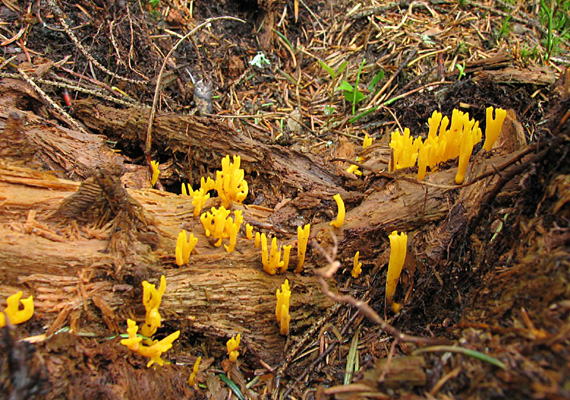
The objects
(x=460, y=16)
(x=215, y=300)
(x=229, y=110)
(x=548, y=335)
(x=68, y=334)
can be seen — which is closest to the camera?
(x=548, y=335)

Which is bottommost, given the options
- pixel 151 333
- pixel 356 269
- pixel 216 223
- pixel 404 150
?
pixel 151 333

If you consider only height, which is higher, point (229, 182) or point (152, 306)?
point (229, 182)

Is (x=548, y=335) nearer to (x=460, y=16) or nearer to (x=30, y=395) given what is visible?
(x=30, y=395)

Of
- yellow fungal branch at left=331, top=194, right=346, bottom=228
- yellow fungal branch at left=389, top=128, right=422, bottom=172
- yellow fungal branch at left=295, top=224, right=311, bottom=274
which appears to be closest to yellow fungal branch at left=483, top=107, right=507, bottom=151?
yellow fungal branch at left=389, top=128, right=422, bottom=172

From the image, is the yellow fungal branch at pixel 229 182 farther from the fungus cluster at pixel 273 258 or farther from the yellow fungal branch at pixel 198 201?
the fungus cluster at pixel 273 258

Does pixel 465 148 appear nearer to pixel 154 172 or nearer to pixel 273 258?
pixel 273 258

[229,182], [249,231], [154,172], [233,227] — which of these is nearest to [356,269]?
[249,231]

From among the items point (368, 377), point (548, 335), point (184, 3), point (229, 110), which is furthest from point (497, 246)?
point (184, 3)
